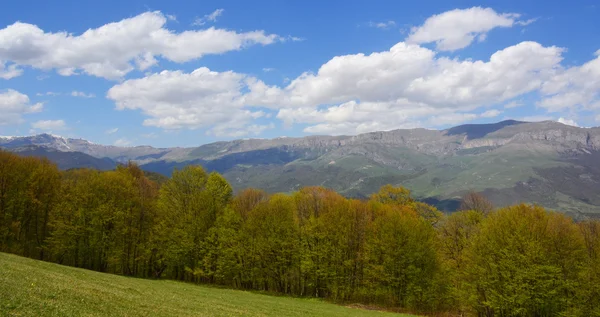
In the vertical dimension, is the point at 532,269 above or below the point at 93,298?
below

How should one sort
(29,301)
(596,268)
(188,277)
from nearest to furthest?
1. (29,301)
2. (596,268)
3. (188,277)

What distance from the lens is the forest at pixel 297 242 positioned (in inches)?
2186

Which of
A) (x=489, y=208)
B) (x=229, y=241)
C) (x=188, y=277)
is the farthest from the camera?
(x=489, y=208)

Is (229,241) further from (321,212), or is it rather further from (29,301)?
(29,301)

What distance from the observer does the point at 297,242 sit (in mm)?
68000

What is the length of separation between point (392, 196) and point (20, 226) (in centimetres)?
8183

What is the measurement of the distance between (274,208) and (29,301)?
51828mm

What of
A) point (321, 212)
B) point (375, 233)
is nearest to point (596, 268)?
point (375, 233)

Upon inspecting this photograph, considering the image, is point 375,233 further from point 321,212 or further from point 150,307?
point 150,307

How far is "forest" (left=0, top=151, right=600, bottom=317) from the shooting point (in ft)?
182

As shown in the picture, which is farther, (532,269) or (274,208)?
(274,208)

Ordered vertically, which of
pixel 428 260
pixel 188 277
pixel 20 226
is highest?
pixel 20 226

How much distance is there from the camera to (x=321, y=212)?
71.4 meters

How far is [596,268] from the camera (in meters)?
51.6
